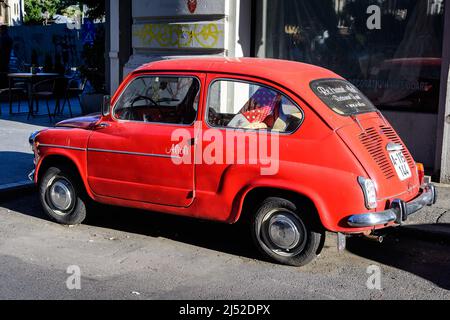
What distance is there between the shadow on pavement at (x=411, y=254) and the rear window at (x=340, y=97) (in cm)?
136

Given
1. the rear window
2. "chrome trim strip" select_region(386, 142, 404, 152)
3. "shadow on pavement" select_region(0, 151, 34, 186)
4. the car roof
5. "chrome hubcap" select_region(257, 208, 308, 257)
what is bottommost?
"shadow on pavement" select_region(0, 151, 34, 186)

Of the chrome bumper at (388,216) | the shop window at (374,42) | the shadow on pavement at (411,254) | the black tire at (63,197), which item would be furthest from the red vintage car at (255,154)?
the shop window at (374,42)

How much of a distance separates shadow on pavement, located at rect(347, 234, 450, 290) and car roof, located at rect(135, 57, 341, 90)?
173 cm

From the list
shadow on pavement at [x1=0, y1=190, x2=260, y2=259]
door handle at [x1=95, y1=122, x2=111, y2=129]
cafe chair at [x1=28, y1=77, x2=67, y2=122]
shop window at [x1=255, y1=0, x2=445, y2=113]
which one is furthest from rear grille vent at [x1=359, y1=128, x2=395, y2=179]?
cafe chair at [x1=28, y1=77, x2=67, y2=122]

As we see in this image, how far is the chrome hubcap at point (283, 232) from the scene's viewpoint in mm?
5402

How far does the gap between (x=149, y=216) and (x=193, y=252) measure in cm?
145

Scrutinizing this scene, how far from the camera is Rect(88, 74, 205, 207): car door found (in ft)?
19.1

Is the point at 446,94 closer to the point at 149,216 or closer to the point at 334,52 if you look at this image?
the point at 334,52

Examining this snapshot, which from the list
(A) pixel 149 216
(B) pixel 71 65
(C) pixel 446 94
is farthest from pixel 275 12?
(B) pixel 71 65

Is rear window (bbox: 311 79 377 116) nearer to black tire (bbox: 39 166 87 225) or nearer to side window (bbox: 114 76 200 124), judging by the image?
side window (bbox: 114 76 200 124)

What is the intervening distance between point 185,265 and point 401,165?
2150 mm

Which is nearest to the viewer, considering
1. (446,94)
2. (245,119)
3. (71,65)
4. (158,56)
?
(245,119)

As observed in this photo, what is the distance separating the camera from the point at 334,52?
9.88 metres
